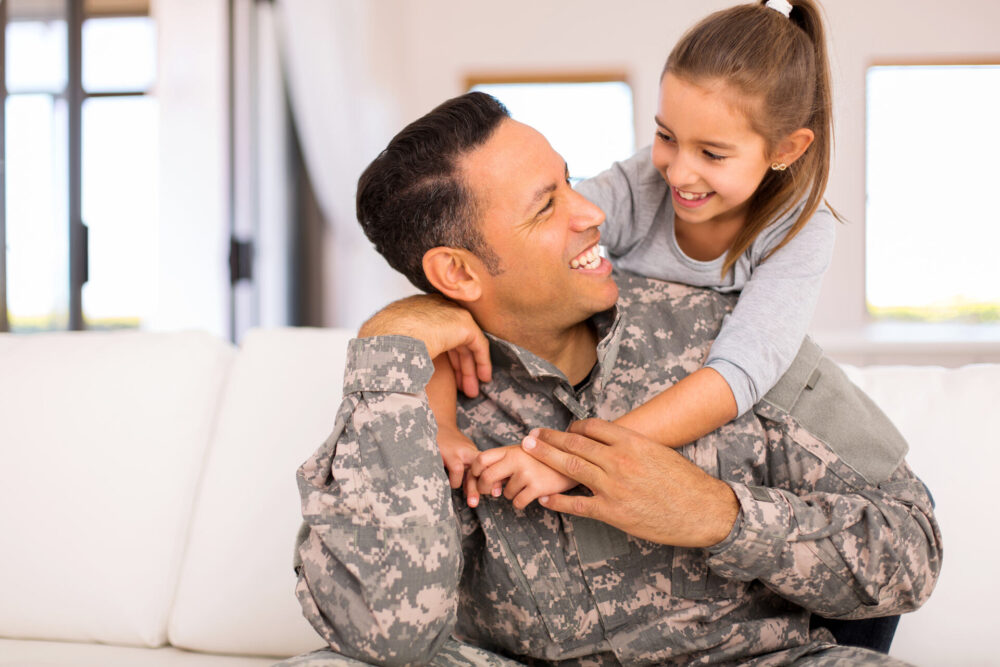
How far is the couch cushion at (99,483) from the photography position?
5.76 ft

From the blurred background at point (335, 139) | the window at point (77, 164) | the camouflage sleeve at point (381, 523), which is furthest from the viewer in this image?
the blurred background at point (335, 139)

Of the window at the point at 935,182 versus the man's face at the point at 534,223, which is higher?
the window at the point at 935,182

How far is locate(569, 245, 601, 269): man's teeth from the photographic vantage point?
4.65 feet

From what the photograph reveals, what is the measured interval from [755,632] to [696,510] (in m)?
0.26

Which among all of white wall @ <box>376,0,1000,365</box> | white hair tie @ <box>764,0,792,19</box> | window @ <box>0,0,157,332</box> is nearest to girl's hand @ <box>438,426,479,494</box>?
white hair tie @ <box>764,0,792,19</box>

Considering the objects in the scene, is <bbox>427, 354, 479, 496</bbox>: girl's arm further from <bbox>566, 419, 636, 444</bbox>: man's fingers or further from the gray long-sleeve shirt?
the gray long-sleeve shirt

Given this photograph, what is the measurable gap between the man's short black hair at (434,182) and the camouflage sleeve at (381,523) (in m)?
0.25

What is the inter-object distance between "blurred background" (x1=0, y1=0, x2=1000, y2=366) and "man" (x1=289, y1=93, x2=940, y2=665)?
2.47 meters

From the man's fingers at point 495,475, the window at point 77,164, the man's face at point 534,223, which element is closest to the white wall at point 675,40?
the window at point 77,164

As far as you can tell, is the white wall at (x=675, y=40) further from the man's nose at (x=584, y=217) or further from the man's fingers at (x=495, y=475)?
the man's fingers at (x=495, y=475)

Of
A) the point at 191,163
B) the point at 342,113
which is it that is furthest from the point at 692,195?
the point at 342,113

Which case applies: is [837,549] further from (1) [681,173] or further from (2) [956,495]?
(1) [681,173]

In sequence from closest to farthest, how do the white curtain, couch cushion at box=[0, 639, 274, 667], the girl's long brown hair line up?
1. the girl's long brown hair
2. couch cushion at box=[0, 639, 274, 667]
3. the white curtain

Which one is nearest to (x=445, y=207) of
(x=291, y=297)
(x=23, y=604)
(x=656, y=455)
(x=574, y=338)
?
(x=574, y=338)
